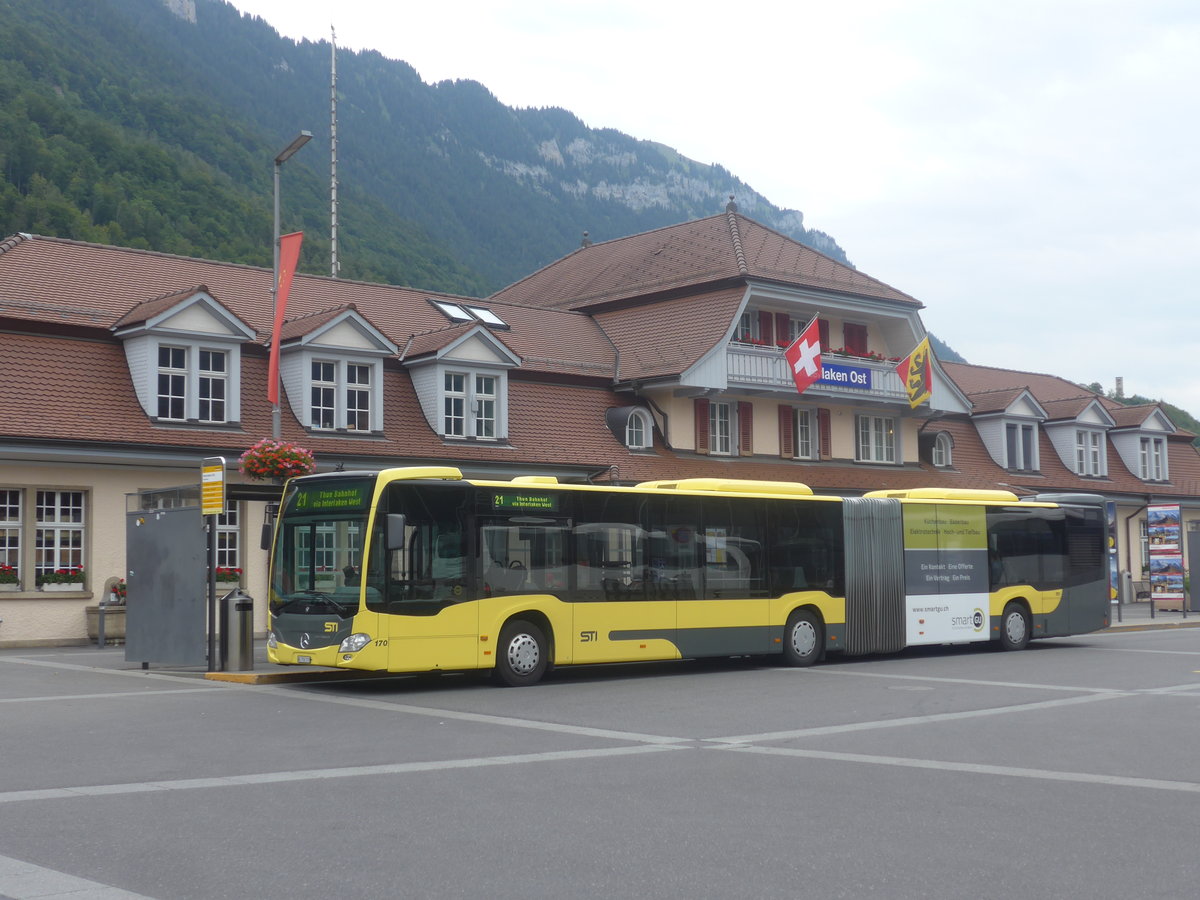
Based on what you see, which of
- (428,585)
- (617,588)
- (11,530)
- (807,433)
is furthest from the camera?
(807,433)

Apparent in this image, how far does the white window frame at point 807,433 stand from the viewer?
3938 centimetres

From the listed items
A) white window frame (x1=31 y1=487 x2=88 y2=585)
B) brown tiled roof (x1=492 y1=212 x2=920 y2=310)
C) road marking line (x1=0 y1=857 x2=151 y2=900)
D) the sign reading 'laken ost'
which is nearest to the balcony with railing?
the sign reading 'laken ost'

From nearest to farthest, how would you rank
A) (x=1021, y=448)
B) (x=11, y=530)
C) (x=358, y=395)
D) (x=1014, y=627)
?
(x=11, y=530)
(x=1014, y=627)
(x=358, y=395)
(x=1021, y=448)

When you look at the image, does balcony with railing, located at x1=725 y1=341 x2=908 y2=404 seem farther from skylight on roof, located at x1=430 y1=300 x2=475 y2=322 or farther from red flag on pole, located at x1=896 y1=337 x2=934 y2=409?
skylight on roof, located at x1=430 y1=300 x2=475 y2=322

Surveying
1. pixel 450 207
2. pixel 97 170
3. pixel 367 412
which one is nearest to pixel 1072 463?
pixel 367 412

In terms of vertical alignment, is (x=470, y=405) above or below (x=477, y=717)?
above

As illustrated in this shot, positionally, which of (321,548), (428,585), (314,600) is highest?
(321,548)

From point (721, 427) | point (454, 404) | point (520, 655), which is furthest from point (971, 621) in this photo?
Result: point (721, 427)

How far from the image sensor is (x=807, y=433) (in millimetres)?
39719

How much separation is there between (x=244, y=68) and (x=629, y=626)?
14714 cm

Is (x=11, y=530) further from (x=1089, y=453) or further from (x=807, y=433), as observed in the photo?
(x=1089, y=453)

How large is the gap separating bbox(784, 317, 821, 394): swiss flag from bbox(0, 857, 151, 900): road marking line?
30.3 m

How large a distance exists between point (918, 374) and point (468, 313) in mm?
13070

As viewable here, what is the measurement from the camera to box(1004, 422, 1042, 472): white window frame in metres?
46.0
